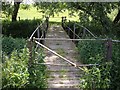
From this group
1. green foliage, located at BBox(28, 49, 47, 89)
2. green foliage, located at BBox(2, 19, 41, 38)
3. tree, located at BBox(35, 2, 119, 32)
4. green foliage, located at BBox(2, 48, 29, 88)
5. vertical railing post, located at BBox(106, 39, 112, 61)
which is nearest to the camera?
green foliage, located at BBox(2, 48, 29, 88)

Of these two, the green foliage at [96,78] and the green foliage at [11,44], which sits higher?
the green foliage at [96,78]

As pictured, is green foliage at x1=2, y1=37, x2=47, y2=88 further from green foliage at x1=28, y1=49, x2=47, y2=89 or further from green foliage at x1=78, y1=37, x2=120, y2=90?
green foliage at x1=78, y1=37, x2=120, y2=90

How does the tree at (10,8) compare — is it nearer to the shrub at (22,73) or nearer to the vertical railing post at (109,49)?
the shrub at (22,73)

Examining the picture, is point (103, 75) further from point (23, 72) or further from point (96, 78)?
point (23, 72)

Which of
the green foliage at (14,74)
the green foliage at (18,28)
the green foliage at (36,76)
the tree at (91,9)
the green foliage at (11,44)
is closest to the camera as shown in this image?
the green foliage at (14,74)

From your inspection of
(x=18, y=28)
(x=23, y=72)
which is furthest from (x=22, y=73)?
(x=18, y=28)

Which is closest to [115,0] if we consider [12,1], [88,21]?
[88,21]

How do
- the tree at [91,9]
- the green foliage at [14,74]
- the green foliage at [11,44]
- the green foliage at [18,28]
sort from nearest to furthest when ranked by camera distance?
1. the green foliage at [14,74]
2. the green foliage at [11,44]
3. the tree at [91,9]
4. the green foliage at [18,28]

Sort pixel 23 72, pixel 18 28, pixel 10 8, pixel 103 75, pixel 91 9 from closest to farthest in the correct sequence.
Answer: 1. pixel 23 72
2. pixel 103 75
3. pixel 91 9
4. pixel 18 28
5. pixel 10 8

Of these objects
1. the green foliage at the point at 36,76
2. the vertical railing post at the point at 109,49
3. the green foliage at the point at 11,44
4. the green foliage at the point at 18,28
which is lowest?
the green foliage at the point at 18,28

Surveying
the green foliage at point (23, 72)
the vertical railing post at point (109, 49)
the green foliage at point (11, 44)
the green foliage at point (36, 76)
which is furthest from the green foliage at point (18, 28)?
the vertical railing post at point (109, 49)

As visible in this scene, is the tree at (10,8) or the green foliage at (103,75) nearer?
the green foliage at (103,75)

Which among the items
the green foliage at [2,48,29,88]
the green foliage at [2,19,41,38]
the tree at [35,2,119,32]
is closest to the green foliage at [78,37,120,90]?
the green foliage at [2,48,29,88]

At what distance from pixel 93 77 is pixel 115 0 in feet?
20.4
